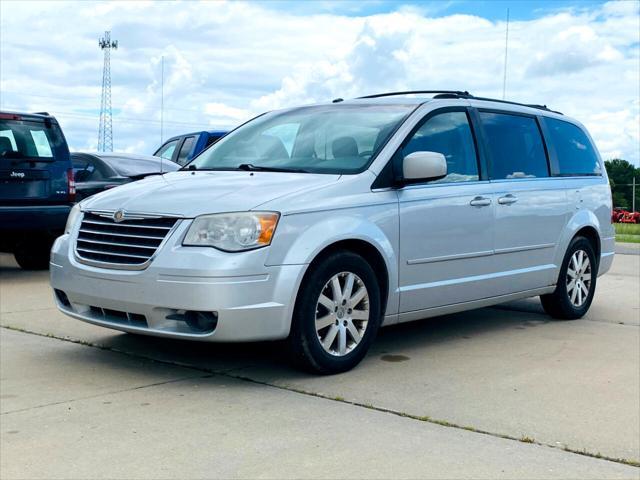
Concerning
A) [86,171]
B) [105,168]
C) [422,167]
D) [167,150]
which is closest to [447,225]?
[422,167]

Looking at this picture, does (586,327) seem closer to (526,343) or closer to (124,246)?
(526,343)

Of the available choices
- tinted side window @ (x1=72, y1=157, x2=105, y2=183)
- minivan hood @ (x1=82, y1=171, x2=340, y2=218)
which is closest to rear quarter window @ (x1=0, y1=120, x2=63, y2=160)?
tinted side window @ (x1=72, y1=157, x2=105, y2=183)

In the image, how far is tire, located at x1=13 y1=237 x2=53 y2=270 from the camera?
35.6 ft

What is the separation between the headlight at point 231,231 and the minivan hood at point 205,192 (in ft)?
0.16

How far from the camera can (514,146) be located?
6.83 m

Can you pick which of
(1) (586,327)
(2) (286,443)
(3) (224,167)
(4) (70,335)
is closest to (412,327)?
(1) (586,327)

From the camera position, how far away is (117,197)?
540 centimetres

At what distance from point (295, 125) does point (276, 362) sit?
5.79 feet

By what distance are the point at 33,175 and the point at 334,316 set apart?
568cm

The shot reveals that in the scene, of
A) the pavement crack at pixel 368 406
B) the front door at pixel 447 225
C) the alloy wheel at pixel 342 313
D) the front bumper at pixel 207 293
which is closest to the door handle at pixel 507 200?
the front door at pixel 447 225

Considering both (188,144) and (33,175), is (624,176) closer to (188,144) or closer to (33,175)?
(188,144)

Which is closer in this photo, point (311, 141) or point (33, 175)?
point (311, 141)

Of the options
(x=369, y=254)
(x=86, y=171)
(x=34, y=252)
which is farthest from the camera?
(x=86, y=171)

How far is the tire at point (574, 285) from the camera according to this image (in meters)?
7.32
